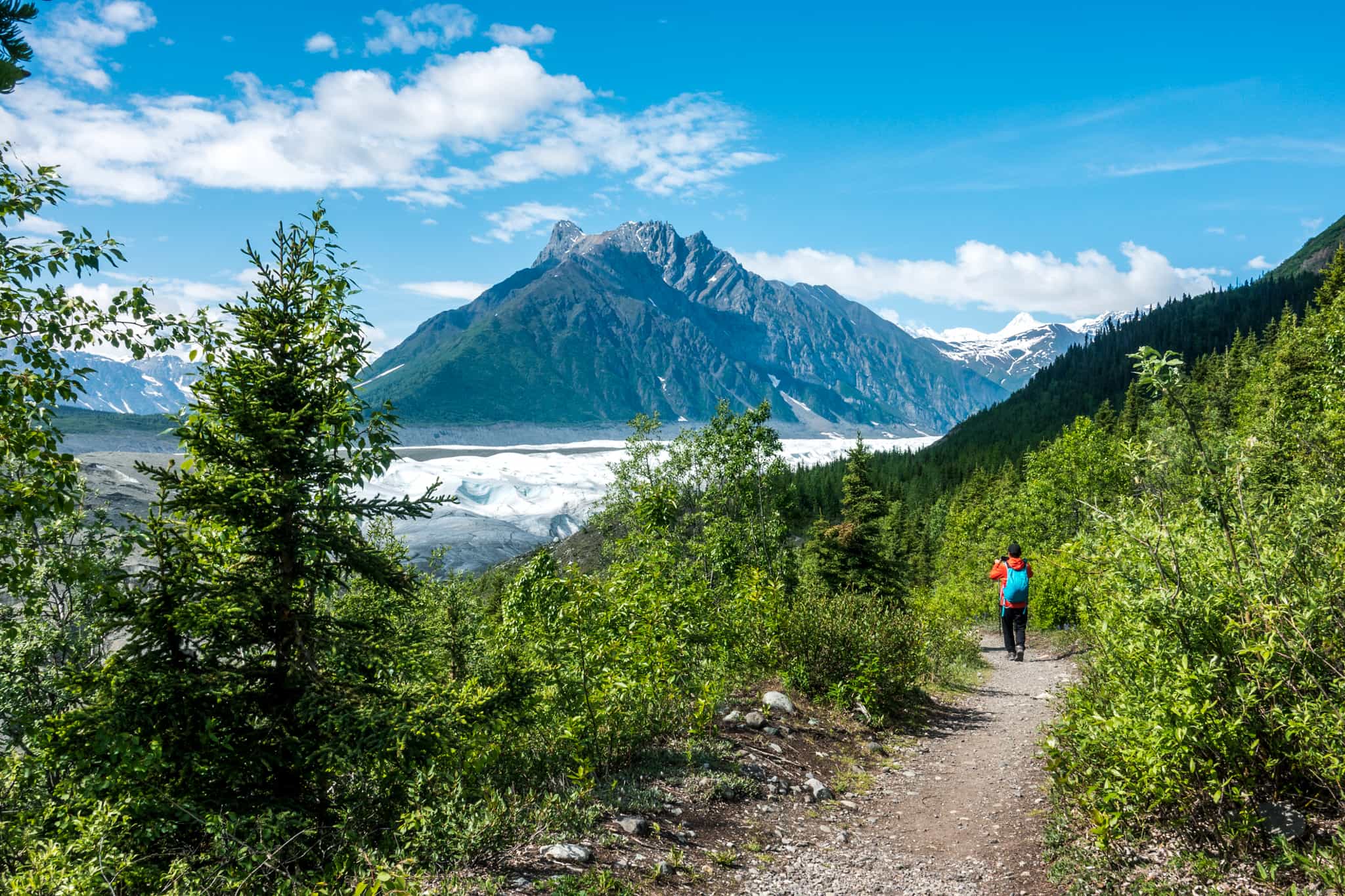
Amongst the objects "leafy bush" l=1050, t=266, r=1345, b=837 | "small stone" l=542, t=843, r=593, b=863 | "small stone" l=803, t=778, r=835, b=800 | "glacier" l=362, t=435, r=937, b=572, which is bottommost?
"glacier" l=362, t=435, r=937, b=572

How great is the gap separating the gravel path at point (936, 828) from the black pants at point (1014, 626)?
6583 millimetres

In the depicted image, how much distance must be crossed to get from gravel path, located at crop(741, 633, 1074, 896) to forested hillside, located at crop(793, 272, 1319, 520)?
95.0m

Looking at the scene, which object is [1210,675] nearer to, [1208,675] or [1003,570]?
[1208,675]

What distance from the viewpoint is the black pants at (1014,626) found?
16.6 m

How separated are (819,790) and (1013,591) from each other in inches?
381

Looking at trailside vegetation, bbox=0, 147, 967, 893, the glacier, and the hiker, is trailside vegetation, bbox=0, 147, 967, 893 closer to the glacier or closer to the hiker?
the hiker

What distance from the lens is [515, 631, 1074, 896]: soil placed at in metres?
5.55

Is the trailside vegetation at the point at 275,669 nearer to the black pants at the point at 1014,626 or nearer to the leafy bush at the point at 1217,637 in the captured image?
the leafy bush at the point at 1217,637

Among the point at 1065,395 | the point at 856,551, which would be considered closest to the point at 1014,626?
the point at 856,551

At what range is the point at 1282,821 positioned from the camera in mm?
4473

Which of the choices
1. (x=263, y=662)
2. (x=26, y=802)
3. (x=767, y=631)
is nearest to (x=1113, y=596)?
(x=767, y=631)

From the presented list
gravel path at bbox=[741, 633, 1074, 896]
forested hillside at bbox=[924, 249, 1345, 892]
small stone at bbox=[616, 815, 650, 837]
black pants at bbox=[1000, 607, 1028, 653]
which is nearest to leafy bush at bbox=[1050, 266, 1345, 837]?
forested hillside at bbox=[924, 249, 1345, 892]

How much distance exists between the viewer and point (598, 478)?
609 ft

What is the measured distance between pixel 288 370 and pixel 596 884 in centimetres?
458
